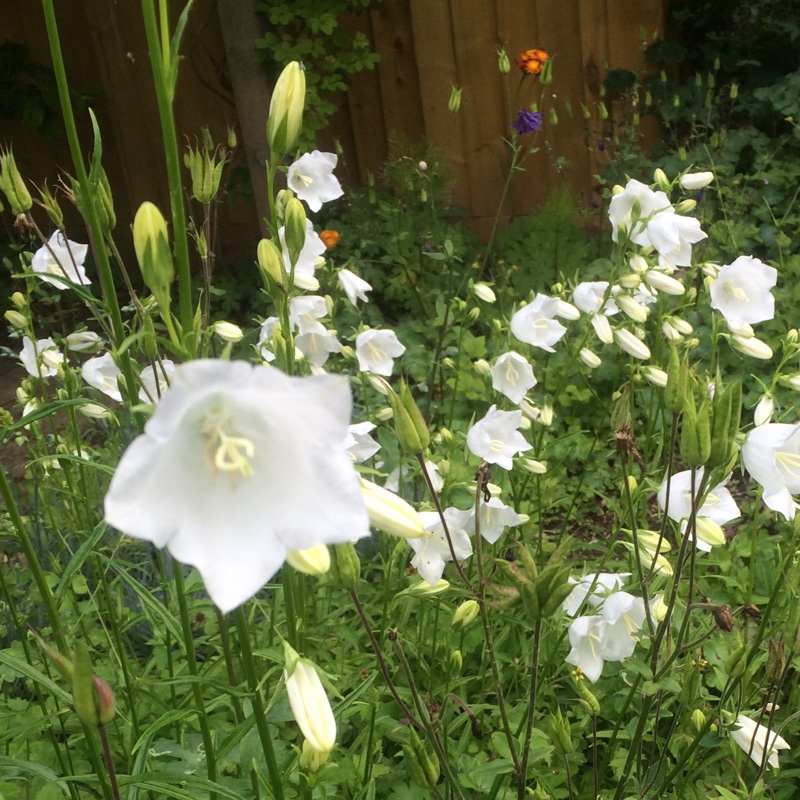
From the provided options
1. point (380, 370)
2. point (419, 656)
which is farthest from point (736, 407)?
point (380, 370)

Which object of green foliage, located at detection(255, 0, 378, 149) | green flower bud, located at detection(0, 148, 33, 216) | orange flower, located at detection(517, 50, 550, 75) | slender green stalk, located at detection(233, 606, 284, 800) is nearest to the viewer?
slender green stalk, located at detection(233, 606, 284, 800)

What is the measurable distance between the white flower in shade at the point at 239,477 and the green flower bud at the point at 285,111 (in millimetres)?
414

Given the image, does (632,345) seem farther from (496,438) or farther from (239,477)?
(239,477)

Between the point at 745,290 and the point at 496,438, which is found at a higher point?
the point at 745,290

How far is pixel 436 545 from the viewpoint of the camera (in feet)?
5.02

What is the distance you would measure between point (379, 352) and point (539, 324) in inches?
18.2

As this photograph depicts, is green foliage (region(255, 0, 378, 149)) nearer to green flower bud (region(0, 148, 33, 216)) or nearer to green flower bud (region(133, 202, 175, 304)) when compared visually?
green flower bud (region(0, 148, 33, 216))

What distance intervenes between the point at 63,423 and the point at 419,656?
247 centimetres

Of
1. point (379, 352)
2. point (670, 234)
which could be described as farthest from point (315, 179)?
point (670, 234)

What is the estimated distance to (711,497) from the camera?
4.93ft

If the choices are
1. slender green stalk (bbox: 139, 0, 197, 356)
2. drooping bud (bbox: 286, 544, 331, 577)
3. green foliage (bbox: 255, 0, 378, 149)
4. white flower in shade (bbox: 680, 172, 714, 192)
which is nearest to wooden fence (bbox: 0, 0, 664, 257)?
green foliage (bbox: 255, 0, 378, 149)

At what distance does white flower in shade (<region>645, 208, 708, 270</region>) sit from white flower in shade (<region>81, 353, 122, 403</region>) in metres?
1.28

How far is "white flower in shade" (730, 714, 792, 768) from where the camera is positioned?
128 centimetres

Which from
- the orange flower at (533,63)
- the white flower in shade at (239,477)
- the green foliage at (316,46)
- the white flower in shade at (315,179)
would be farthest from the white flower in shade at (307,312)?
the green foliage at (316,46)
